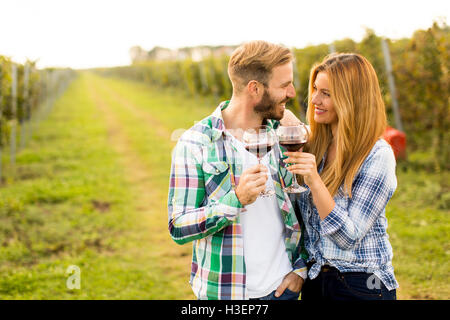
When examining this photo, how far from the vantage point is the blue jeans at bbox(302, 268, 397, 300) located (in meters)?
1.97

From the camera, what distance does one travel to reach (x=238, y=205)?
1803mm

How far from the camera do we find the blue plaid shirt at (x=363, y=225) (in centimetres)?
192

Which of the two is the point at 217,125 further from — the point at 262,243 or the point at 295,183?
the point at 262,243

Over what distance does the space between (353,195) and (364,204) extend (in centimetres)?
6

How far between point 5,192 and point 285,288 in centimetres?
645

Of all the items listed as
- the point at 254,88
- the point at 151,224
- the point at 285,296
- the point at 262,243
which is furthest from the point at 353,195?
the point at 151,224

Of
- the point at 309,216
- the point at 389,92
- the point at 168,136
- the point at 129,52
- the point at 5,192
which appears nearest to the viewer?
the point at 309,216

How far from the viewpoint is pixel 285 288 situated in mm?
2035

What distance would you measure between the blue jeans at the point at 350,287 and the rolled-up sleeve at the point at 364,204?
0.15 m

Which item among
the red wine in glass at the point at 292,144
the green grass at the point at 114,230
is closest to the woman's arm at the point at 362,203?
the red wine in glass at the point at 292,144

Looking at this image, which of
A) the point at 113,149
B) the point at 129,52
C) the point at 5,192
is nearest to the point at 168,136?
the point at 113,149

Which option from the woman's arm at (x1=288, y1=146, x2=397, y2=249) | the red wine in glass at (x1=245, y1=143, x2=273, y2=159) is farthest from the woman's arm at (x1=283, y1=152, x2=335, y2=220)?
the red wine in glass at (x1=245, y1=143, x2=273, y2=159)

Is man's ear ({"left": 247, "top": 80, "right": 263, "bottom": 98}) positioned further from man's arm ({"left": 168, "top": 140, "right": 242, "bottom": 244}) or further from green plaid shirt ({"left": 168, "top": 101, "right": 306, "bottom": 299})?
man's arm ({"left": 168, "top": 140, "right": 242, "bottom": 244})

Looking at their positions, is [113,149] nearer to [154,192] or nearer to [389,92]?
[154,192]
